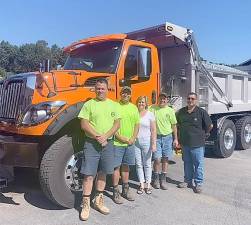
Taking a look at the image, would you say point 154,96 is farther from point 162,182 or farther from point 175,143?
point 162,182

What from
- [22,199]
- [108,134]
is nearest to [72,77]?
[108,134]

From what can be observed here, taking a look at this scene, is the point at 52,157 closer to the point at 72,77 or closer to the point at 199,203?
the point at 72,77

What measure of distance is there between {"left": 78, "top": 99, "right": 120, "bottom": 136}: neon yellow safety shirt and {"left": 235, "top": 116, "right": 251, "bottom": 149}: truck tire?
623cm

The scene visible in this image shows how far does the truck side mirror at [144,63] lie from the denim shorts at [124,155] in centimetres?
149

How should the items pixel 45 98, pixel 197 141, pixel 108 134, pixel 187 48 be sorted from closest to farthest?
1. pixel 108 134
2. pixel 45 98
3. pixel 197 141
4. pixel 187 48

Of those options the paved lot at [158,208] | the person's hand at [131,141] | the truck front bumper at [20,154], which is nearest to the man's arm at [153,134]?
the person's hand at [131,141]

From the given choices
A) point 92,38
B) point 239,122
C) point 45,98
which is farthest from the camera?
point 239,122

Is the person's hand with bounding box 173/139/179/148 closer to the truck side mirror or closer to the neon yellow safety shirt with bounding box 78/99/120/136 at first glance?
the truck side mirror

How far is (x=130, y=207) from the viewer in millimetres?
5824

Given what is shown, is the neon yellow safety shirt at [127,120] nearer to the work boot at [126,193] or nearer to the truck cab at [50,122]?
the truck cab at [50,122]

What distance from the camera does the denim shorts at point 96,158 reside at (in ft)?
17.8

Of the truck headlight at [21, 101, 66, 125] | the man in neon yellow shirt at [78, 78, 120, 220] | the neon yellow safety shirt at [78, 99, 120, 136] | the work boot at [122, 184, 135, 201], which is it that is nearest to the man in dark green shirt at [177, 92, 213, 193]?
the work boot at [122, 184, 135, 201]

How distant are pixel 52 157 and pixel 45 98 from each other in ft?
2.73

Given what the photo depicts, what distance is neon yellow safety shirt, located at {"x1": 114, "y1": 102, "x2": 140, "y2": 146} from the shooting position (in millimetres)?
5898
